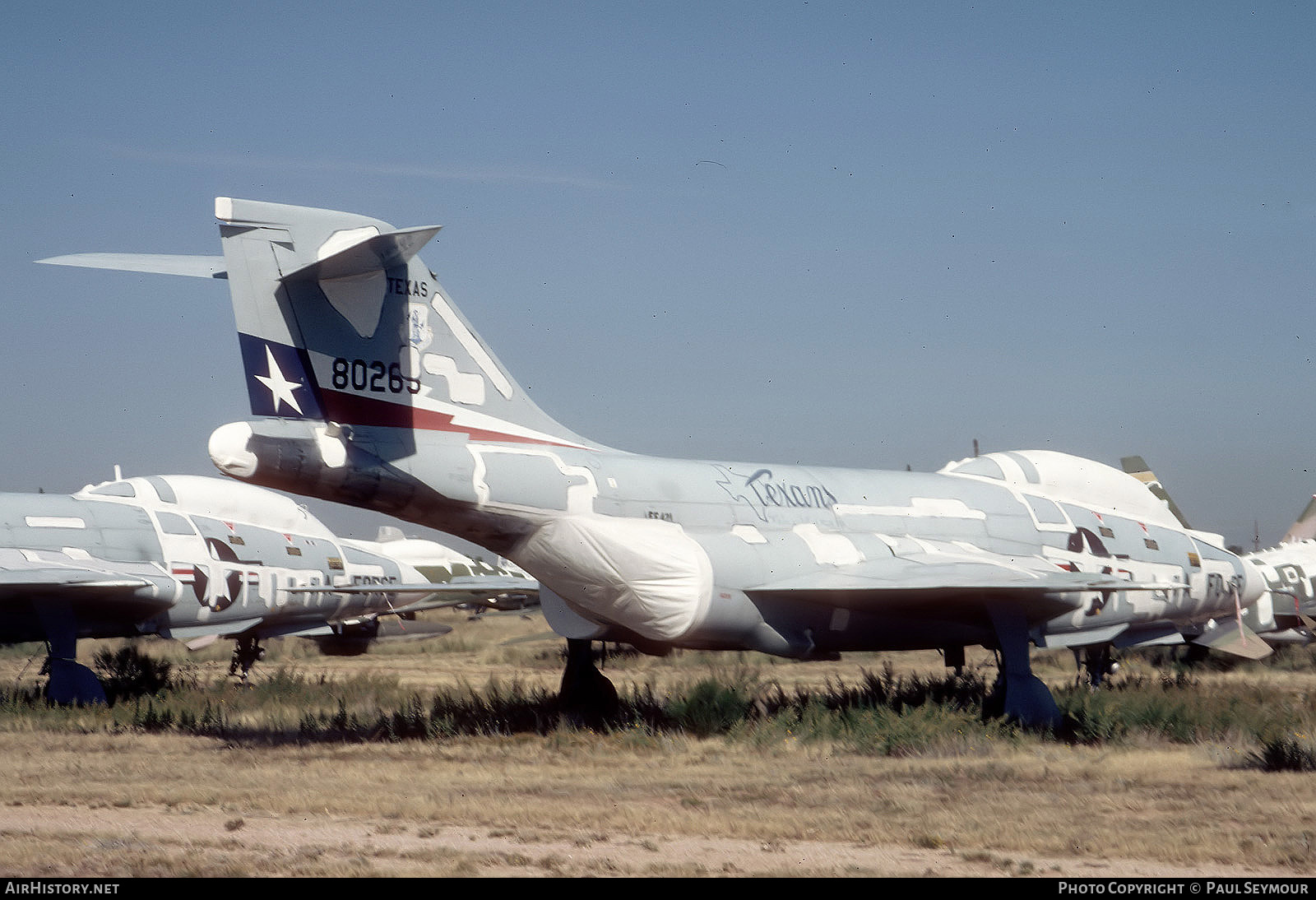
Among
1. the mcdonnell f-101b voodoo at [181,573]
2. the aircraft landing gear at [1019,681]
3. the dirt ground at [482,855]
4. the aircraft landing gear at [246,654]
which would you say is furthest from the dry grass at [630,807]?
the aircraft landing gear at [246,654]

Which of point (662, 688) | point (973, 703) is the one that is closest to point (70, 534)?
point (662, 688)

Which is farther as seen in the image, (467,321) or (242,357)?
(467,321)

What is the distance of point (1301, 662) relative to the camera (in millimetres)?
28969

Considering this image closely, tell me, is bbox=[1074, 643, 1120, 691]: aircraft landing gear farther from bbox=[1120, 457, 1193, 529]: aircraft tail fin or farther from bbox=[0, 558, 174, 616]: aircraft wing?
bbox=[0, 558, 174, 616]: aircraft wing

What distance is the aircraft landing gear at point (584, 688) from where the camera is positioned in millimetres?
17188

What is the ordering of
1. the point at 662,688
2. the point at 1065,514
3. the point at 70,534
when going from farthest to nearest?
the point at 662,688 → the point at 70,534 → the point at 1065,514

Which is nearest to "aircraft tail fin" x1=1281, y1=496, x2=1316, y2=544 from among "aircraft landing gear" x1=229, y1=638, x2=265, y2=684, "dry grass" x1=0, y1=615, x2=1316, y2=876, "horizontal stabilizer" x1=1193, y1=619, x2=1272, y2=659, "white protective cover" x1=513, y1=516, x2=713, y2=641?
"horizontal stabilizer" x1=1193, y1=619, x2=1272, y2=659

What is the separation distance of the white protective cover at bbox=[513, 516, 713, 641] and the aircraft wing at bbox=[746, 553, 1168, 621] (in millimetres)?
852

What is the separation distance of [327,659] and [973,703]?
2471 centimetres

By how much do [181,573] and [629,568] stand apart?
11.6 meters

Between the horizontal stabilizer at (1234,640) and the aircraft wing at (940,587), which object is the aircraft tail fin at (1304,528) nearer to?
the horizontal stabilizer at (1234,640)

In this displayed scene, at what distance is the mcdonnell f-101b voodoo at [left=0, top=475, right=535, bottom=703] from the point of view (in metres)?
19.8

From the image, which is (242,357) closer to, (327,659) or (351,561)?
(351,561)

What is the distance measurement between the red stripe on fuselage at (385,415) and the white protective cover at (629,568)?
1273mm
